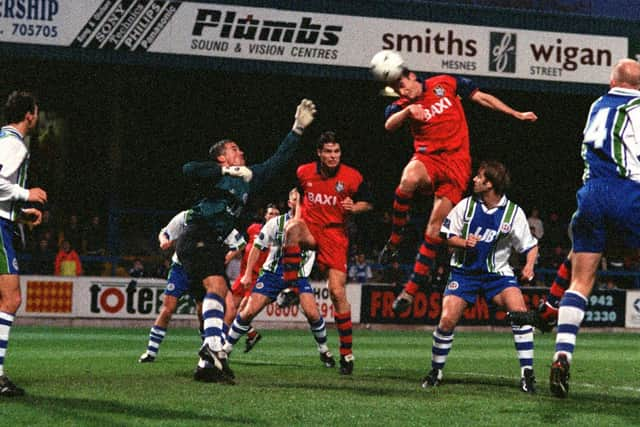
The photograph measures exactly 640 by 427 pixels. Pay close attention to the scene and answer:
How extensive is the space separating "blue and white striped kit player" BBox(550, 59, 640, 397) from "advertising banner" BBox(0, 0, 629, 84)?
15.6 m

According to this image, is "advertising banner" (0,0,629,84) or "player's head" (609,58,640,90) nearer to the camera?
"player's head" (609,58,640,90)

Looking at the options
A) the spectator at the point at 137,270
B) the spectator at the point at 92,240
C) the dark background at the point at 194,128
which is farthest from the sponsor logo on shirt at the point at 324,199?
the dark background at the point at 194,128

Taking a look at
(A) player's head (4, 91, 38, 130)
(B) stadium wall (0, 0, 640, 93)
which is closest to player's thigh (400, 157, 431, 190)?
(A) player's head (4, 91, 38, 130)

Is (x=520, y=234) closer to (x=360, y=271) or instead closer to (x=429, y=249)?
(x=429, y=249)

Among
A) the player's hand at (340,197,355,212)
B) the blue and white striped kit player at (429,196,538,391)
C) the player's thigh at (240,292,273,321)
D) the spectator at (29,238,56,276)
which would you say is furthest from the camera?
the spectator at (29,238,56,276)

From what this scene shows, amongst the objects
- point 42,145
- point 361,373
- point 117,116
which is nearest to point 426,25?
point 117,116

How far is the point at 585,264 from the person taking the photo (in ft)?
26.7

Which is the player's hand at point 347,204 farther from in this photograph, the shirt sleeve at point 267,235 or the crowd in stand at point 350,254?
the crowd in stand at point 350,254

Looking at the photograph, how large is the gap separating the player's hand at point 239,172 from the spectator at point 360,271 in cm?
1557

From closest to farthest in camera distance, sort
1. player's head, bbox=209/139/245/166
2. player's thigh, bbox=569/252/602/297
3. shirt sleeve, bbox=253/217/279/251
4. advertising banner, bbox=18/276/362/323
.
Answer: player's thigh, bbox=569/252/602/297 → player's head, bbox=209/139/245/166 → shirt sleeve, bbox=253/217/279/251 → advertising banner, bbox=18/276/362/323

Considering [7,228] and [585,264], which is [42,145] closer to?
[7,228]

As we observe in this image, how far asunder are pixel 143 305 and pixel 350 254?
554 cm

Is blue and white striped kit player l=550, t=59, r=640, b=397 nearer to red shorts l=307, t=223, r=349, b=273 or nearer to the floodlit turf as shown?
the floodlit turf

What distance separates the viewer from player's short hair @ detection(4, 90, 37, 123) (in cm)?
877
